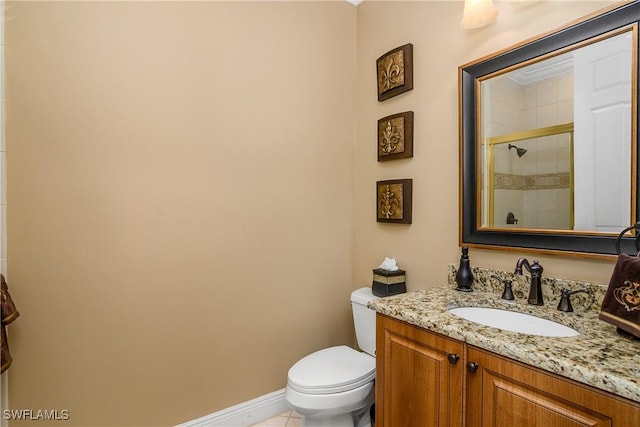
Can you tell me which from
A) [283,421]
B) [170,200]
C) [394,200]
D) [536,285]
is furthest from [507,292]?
[170,200]

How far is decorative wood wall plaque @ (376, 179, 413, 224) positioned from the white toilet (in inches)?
20.0

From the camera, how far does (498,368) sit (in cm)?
91

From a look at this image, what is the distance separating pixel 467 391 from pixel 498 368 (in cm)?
14

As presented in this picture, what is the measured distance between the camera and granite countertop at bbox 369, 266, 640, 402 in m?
0.74

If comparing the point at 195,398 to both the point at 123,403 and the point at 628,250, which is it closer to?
the point at 123,403

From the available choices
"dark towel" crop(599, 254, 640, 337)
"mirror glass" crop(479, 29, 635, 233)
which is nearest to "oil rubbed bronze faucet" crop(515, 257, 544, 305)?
"mirror glass" crop(479, 29, 635, 233)

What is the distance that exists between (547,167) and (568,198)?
0.15 meters

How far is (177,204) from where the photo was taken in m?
1.64

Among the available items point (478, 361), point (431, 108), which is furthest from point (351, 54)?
point (478, 361)

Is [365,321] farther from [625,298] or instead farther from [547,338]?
[625,298]

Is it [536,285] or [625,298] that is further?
[536,285]

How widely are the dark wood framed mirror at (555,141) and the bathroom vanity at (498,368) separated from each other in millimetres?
240

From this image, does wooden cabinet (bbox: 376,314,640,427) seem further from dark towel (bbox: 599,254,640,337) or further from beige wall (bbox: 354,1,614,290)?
beige wall (bbox: 354,1,614,290)

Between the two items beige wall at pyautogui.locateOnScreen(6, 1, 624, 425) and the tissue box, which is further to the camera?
the tissue box
